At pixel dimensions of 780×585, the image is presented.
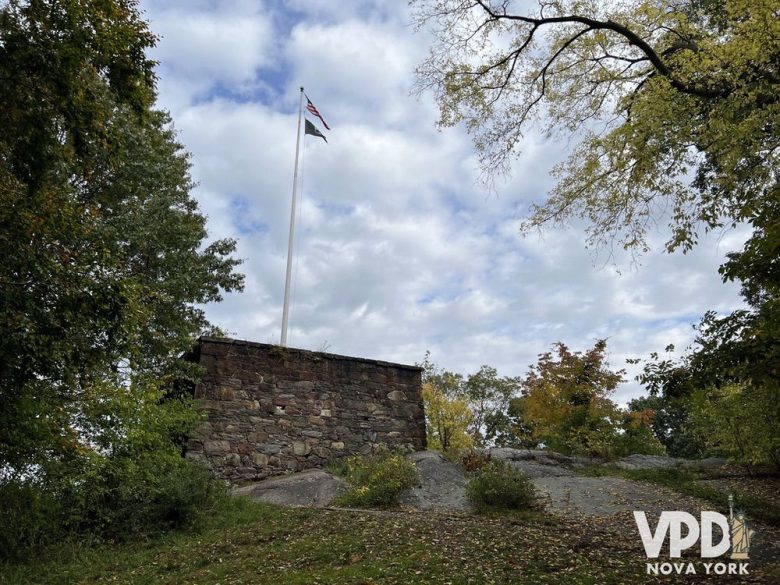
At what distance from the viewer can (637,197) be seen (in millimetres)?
8461

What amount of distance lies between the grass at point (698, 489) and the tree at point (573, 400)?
2219mm

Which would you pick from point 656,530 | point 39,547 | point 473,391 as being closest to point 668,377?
point 656,530

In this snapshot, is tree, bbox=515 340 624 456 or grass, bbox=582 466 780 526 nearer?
grass, bbox=582 466 780 526

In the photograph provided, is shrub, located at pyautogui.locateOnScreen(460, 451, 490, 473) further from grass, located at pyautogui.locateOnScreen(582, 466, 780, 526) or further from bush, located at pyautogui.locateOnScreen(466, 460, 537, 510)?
grass, located at pyautogui.locateOnScreen(582, 466, 780, 526)

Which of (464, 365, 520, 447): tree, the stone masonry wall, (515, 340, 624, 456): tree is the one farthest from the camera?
(464, 365, 520, 447): tree

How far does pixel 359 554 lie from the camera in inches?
237

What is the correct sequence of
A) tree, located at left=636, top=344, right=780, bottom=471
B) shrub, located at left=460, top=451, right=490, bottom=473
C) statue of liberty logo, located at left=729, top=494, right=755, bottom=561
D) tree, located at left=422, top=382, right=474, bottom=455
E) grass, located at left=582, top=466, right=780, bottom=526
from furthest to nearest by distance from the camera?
tree, located at left=422, top=382, right=474, bottom=455, shrub, located at left=460, top=451, right=490, bottom=473, grass, located at left=582, top=466, right=780, bottom=526, statue of liberty logo, located at left=729, top=494, right=755, bottom=561, tree, located at left=636, top=344, right=780, bottom=471

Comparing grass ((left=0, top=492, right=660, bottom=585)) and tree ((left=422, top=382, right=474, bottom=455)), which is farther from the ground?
tree ((left=422, top=382, right=474, bottom=455))

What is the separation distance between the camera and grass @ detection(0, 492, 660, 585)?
5.34 metres

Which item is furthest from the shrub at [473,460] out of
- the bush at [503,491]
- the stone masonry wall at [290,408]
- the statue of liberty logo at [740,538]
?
the statue of liberty logo at [740,538]

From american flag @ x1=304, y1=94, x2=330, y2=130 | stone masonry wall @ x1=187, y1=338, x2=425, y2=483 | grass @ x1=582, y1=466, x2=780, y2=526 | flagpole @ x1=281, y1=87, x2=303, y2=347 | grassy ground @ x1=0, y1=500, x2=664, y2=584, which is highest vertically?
american flag @ x1=304, y1=94, x2=330, y2=130

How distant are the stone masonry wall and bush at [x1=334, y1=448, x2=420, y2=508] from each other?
5.50ft

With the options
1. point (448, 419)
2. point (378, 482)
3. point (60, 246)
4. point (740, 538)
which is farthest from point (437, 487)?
point (448, 419)

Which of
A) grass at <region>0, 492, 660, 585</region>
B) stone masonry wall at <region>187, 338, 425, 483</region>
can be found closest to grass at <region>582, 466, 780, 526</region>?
grass at <region>0, 492, 660, 585</region>
